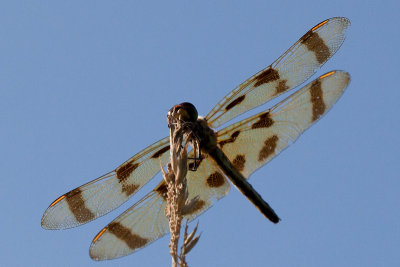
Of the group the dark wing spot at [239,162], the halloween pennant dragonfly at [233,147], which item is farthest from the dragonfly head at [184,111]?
the dark wing spot at [239,162]

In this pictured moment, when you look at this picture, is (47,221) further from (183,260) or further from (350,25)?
(350,25)

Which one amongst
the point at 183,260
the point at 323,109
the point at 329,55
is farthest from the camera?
the point at 329,55

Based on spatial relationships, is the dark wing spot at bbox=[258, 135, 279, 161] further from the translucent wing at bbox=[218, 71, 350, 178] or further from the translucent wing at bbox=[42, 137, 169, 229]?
the translucent wing at bbox=[42, 137, 169, 229]

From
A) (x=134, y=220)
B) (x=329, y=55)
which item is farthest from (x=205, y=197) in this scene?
(x=329, y=55)

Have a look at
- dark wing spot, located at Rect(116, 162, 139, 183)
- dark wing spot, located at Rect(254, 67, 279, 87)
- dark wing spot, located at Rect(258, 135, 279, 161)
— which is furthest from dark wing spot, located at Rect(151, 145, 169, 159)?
dark wing spot, located at Rect(254, 67, 279, 87)

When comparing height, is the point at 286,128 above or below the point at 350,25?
below

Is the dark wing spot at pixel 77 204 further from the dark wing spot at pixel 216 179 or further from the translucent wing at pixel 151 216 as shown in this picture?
the dark wing spot at pixel 216 179
